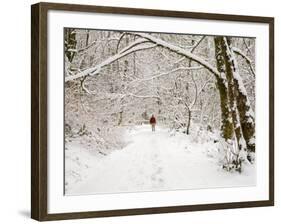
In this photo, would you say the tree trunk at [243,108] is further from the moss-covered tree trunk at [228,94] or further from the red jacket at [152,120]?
the red jacket at [152,120]

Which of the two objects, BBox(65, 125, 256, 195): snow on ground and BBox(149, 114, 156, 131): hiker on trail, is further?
BBox(149, 114, 156, 131): hiker on trail

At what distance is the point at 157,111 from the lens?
2627 mm

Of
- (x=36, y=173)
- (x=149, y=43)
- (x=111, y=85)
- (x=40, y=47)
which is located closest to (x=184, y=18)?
(x=149, y=43)

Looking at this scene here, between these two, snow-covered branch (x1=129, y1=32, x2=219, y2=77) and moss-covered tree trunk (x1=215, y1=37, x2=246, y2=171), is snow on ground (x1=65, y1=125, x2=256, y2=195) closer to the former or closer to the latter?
moss-covered tree trunk (x1=215, y1=37, x2=246, y2=171)

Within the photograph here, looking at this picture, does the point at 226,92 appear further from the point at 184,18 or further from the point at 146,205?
the point at 146,205

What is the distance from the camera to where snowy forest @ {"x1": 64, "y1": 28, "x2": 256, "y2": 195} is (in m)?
2.51

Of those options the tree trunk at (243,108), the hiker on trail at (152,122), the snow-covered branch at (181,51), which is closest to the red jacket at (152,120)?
the hiker on trail at (152,122)

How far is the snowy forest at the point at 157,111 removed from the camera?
2508mm

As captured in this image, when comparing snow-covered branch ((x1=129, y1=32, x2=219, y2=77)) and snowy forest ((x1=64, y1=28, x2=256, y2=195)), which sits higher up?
snow-covered branch ((x1=129, y1=32, x2=219, y2=77))

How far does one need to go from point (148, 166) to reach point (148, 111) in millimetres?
190

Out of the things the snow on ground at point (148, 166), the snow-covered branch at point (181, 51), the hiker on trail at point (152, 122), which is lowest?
the snow on ground at point (148, 166)

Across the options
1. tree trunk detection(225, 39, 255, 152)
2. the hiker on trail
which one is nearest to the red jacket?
the hiker on trail

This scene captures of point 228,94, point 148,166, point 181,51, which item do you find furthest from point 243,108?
point 148,166

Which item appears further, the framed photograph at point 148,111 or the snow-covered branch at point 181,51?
the snow-covered branch at point 181,51
